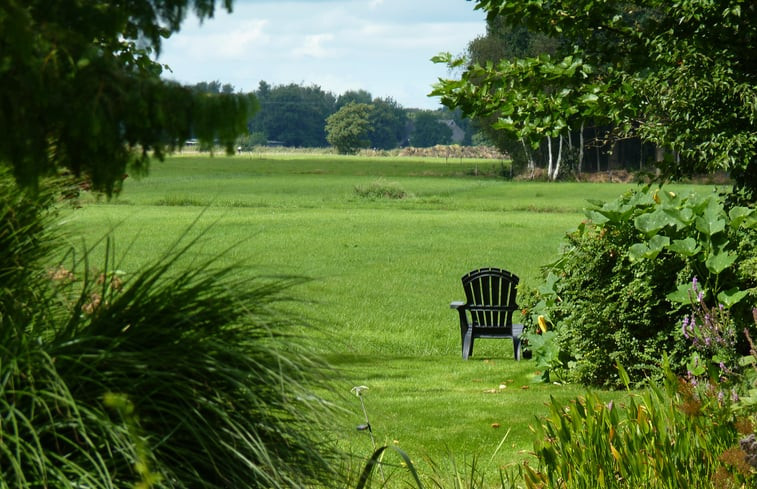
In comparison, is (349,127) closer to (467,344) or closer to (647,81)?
(467,344)

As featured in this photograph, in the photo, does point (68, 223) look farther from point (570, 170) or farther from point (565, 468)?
point (570, 170)

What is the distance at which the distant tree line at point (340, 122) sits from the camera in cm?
13925

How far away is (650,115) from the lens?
343 inches

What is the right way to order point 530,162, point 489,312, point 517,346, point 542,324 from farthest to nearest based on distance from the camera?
point 530,162 < point 489,312 < point 517,346 < point 542,324

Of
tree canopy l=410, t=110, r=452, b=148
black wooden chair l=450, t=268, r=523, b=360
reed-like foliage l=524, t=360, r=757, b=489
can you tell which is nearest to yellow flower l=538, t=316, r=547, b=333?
black wooden chair l=450, t=268, r=523, b=360

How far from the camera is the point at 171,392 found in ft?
10.1

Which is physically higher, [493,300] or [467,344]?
[493,300]

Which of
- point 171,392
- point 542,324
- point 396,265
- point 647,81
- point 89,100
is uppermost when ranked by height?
point 647,81

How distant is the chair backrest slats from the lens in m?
12.2

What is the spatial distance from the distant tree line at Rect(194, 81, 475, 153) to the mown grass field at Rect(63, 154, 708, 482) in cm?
7985

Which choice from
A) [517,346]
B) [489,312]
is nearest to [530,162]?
[489,312]

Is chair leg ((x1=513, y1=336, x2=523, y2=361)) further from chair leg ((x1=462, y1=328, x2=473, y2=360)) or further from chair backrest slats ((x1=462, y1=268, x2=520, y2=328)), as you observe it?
chair leg ((x1=462, y1=328, x2=473, y2=360))

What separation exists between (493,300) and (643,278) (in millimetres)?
4096

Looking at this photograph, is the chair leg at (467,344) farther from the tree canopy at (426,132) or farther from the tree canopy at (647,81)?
the tree canopy at (426,132)
